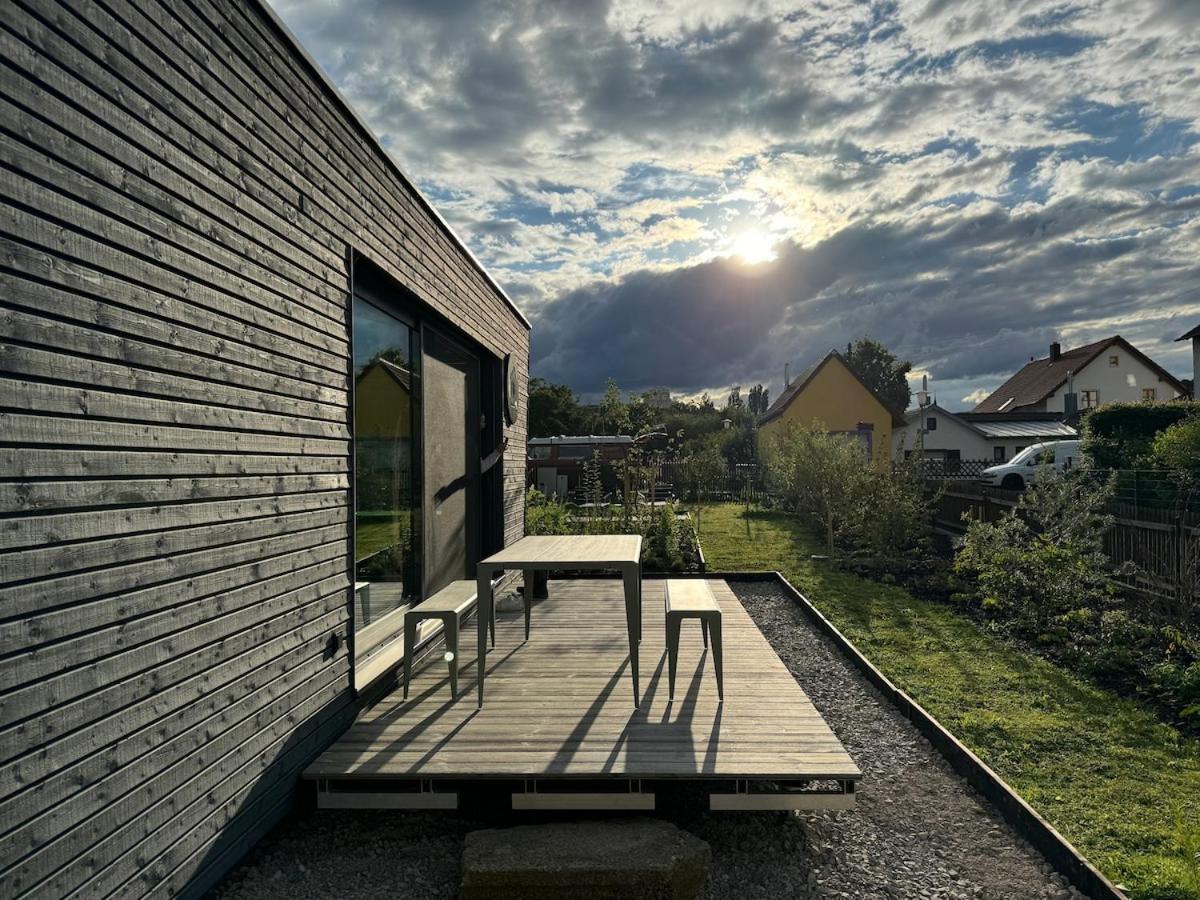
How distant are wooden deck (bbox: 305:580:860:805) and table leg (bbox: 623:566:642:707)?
155 mm

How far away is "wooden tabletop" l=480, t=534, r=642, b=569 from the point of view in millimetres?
3824

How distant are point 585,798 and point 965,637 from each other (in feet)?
16.1

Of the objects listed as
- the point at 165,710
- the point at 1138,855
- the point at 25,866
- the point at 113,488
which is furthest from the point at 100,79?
the point at 1138,855

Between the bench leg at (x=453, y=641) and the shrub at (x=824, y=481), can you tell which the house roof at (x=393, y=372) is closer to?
the bench leg at (x=453, y=641)

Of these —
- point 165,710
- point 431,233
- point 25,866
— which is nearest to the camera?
point 25,866

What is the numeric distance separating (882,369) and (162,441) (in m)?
63.8

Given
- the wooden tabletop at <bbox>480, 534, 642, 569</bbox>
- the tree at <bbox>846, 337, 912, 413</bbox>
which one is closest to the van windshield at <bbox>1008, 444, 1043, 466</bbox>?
the wooden tabletop at <bbox>480, 534, 642, 569</bbox>

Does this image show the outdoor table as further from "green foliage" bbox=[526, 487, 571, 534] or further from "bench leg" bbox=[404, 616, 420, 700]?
"green foliage" bbox=[526, 487, 571, 534]

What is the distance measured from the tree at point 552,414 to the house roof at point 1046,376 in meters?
25.8

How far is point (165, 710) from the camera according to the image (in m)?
2.13

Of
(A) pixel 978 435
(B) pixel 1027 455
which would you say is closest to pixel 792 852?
(B) pixel 1027 455

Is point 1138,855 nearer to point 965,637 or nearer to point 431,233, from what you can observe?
point 965,637

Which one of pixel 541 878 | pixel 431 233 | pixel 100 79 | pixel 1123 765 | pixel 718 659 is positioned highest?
pixel 431 233

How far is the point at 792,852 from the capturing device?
9.16ft
